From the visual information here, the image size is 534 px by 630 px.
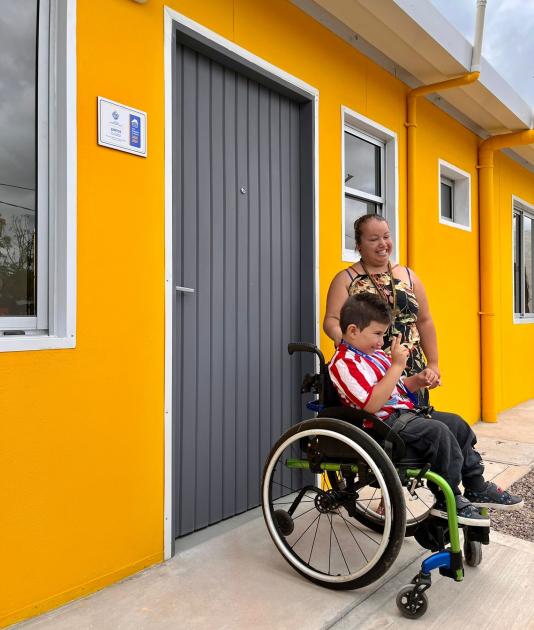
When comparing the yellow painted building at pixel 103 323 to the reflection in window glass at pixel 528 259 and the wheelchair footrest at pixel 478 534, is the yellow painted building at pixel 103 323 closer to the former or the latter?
the wheelchair footrest at pixel 478 534

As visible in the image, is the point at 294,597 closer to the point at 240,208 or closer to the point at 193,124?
the point at 240,208

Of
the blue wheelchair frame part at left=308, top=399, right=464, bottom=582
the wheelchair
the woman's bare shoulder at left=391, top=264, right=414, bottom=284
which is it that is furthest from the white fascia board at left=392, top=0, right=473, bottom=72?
the blue wheelchair frame part at left=308, top=399, right=464, bottom=582

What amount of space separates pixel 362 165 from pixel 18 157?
2.48 m

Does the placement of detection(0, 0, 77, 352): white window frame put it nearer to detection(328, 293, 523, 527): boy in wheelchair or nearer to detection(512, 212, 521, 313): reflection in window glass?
detection(328, 293, 523, 527): boy in wheelchair

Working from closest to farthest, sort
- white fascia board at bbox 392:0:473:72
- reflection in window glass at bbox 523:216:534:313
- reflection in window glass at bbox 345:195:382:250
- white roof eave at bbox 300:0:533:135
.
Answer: white roof eave at bbox 300:0:533:135
white fascia board at bbox 392:0:473:72
reflection in window glass at bbox 345:195:382:250
reflection in window glass at bbox 523:216:534:313

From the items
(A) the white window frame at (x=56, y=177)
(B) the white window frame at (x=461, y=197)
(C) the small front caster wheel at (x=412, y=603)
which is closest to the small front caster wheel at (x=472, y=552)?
(C) the small front caster wheel at (x=412, y=603)

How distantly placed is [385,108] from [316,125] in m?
0.95

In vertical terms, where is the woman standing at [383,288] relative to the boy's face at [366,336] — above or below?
above

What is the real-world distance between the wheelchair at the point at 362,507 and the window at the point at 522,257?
4.81 metres

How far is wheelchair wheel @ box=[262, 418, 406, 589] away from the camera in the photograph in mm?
1784

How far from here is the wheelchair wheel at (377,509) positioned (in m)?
2.13

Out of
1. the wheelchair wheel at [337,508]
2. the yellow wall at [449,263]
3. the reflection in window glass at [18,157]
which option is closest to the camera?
the wheelchair wheel at [337,508]

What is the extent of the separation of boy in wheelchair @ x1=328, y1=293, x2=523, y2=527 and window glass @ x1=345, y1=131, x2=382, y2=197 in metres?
1.75

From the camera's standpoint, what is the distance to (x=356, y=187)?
12.0 ft
